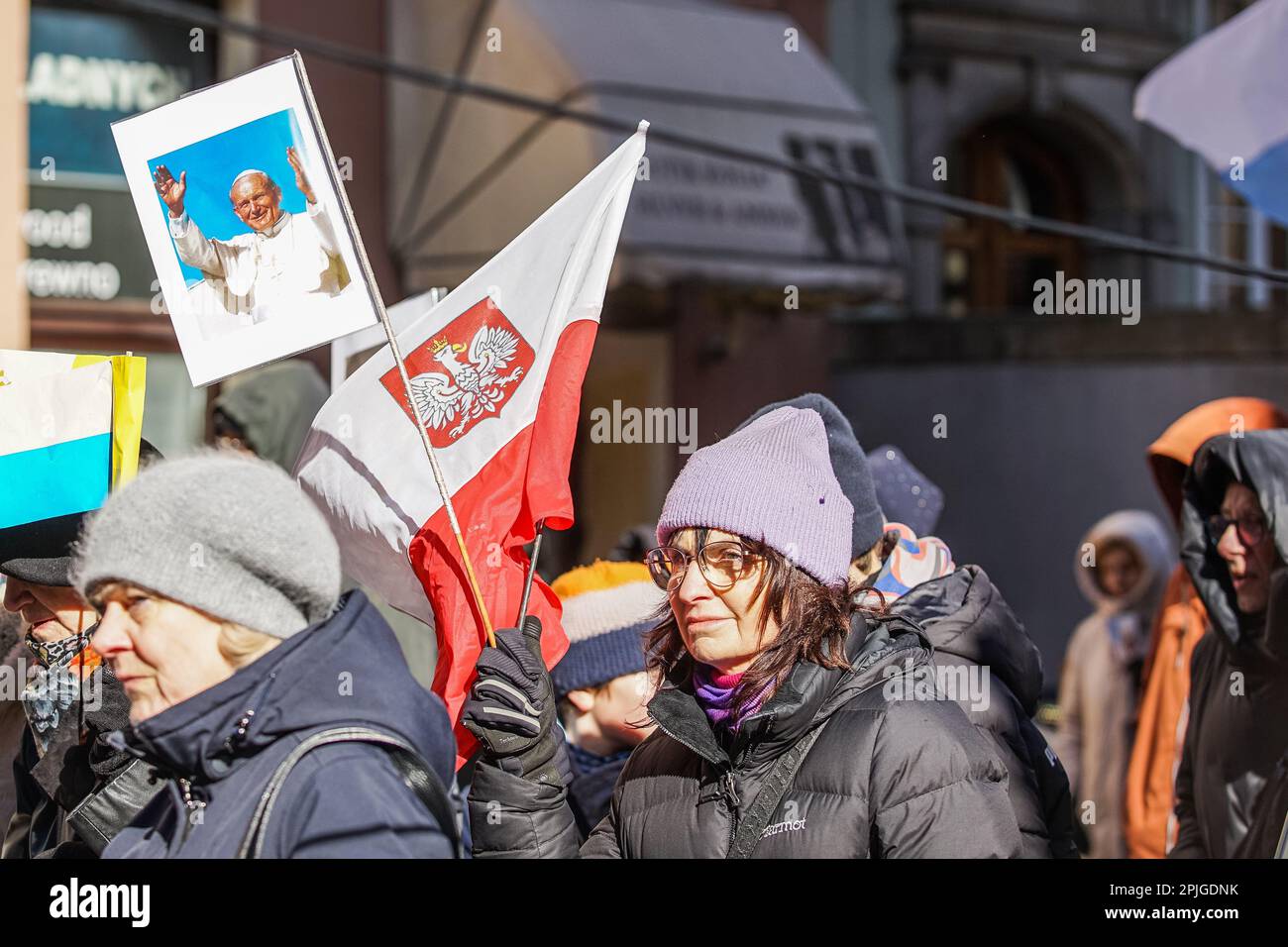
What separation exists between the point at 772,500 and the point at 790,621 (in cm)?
20

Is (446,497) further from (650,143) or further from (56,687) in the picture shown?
(650,143)

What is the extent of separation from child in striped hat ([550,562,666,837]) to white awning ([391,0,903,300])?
562 centimetres

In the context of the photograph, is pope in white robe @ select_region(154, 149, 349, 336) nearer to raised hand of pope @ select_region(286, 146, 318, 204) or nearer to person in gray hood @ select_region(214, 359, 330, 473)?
raised hand of pope @ select_region(286, 146, 318, 204)

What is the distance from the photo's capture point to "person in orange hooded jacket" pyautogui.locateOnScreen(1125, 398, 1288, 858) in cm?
479

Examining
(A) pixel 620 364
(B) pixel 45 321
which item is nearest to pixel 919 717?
(B) pixel 45 321

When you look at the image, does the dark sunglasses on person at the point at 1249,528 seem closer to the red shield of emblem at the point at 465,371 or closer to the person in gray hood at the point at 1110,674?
the red shield of emblem at the point at 465,371

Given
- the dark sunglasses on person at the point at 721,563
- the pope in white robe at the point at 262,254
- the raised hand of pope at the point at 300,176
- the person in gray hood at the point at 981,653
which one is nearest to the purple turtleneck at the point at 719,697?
the dark sunglasses on person at the point at 721,563

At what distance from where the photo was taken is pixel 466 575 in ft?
9.48

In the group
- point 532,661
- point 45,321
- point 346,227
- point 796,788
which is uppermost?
point 45,321

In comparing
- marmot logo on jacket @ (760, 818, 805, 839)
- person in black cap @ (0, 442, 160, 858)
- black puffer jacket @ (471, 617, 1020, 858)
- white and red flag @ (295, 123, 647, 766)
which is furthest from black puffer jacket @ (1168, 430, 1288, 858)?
person in black cap @ (0, 442, 160, 858)

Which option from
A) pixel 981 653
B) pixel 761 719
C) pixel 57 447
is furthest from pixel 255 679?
pixel 981 653

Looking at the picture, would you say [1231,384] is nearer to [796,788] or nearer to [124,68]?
[124,68]

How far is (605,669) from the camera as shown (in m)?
3.58

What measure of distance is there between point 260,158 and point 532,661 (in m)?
1.08
